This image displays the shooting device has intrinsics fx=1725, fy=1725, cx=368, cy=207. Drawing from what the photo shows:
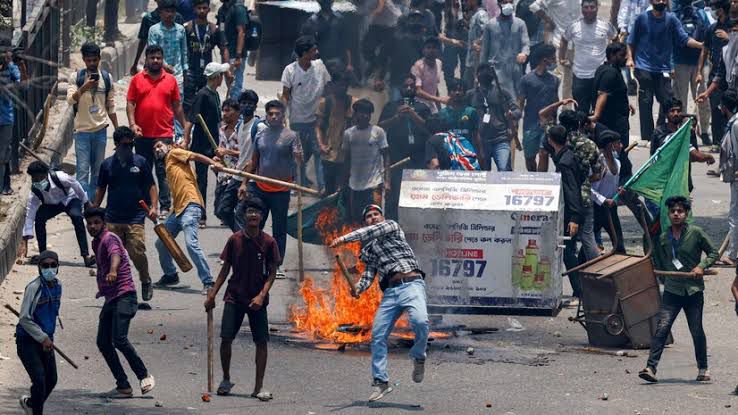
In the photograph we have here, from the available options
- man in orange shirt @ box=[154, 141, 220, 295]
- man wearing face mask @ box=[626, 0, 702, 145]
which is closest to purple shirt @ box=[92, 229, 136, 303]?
man in orange shirt @ box=[154, 141, 220, 295]

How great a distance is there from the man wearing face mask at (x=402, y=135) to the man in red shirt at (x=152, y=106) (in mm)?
2059

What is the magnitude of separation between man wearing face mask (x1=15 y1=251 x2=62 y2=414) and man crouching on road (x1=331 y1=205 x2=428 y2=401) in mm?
2001

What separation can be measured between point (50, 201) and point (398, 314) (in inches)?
178

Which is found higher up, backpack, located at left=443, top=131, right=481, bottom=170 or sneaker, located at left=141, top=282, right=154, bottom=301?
backpack, located at left=443, top=131, right=481, bottom=170

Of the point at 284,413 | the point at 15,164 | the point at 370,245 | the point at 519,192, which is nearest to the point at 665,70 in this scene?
the point at 519,192

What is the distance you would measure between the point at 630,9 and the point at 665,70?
220 centimetres

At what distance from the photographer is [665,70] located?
2019 cm

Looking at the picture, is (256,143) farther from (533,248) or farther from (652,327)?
(652,327)

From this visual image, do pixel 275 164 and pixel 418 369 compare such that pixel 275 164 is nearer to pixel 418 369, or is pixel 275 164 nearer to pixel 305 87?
pixel 305 87

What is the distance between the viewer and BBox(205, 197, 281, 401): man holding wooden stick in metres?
11.8

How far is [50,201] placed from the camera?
50.4ft

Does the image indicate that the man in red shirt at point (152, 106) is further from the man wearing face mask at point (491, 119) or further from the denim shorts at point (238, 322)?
the denim shorts at point (238, 322)

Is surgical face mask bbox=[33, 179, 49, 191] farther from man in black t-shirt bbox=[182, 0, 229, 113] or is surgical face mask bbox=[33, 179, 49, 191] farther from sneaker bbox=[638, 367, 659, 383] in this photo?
sneaker bbox=[638, 367, 659, 383]

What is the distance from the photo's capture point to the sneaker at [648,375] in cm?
1241
